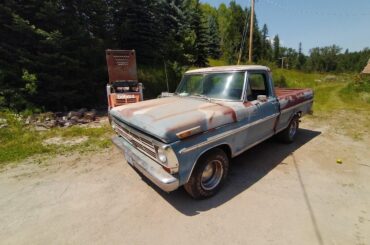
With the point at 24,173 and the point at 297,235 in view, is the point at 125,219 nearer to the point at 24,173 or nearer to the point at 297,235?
the point at 297,235

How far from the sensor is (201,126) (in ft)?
10.4

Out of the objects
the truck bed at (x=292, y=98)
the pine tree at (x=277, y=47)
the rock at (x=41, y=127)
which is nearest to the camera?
the truck bed at (x=292, y=98)

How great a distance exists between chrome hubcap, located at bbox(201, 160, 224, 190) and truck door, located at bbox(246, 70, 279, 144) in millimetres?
893

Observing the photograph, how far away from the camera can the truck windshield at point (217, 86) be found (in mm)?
4148

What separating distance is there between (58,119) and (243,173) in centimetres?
703

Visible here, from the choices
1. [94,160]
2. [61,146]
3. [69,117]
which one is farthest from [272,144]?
[69,117]

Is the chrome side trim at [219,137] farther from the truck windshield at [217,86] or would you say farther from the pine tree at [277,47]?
the pine tree at [277,47]

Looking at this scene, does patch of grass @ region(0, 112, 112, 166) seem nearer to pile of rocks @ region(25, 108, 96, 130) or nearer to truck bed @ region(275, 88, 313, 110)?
pile of rocks @ region(25, 108, 96, 130)

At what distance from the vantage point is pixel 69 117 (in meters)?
8.45

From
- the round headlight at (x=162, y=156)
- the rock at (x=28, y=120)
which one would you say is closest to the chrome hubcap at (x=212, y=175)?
the round headlight at (x=162, y=156)

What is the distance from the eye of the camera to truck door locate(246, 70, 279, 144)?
4.21 metres

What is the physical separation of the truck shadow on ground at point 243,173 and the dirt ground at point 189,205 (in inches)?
0.7

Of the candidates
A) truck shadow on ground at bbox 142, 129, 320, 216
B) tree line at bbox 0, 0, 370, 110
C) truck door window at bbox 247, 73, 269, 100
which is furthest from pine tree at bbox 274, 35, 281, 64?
truck door window at bbox 247, 73, 269, 100

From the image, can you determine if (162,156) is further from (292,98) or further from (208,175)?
(292,98)
